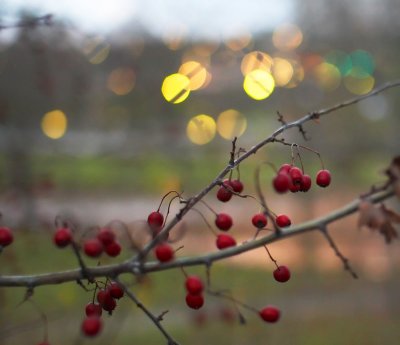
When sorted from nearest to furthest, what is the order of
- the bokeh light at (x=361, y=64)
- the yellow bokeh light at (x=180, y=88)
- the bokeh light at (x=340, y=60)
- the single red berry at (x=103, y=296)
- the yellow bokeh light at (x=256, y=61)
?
the single red berry at (x=103, y=296)
the yellow bokeh light at (x=256, y=61)
the yellow bokeh light at (x=180, y=88)
the bokeh light at (x=361, y=64)
the bokeh light at (x=340, y=60)

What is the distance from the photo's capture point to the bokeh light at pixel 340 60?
934 centimetres

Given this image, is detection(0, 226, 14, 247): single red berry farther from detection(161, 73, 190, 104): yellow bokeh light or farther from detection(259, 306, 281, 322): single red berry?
detection(161, 73, 190, 104): yellow bokeh light

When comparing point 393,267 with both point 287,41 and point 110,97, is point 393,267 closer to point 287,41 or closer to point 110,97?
point 287,41

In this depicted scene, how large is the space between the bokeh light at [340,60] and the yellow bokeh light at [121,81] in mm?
3460

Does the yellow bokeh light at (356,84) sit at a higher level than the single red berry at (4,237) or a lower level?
higher

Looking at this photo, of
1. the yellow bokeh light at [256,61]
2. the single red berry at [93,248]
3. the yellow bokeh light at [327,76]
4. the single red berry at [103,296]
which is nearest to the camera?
the single red berry at [93,248]

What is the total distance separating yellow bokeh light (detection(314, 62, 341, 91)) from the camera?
29.9 ft

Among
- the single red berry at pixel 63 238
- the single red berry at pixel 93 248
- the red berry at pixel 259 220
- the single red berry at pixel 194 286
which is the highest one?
the single red berry at pixel 63 238

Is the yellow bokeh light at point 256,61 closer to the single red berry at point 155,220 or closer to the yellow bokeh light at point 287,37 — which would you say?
the single red berry at point 155,220

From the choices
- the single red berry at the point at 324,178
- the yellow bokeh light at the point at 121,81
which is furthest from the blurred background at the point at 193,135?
the single red berry at the point at 324,178

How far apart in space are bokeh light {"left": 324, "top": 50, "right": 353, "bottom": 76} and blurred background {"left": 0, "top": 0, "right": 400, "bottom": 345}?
32 millimetres

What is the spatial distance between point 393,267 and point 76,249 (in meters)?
9.24

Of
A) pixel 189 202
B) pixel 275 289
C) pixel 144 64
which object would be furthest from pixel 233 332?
pixel 189 202

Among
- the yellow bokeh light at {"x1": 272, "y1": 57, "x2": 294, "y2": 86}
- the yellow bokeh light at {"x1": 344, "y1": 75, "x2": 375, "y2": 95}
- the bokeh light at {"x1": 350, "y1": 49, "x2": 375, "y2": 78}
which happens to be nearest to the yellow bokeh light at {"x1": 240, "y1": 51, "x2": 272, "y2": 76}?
the yellow bokeh light at {"x1": 272, "y1": 57, "x2": 294, "y2": 86}
